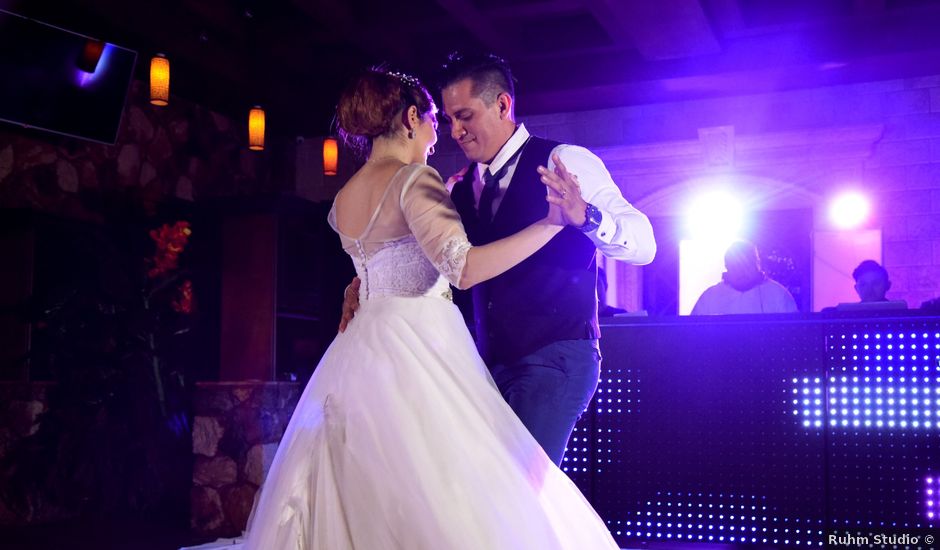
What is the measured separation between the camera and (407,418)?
1.88 meters

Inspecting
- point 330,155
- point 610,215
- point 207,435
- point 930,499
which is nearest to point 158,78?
point 330,155

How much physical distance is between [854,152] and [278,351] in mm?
4894

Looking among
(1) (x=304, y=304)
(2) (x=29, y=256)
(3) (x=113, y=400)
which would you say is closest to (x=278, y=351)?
(1) (x=304, y=304)

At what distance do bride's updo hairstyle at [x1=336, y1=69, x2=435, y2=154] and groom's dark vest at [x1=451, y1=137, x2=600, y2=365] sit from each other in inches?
13.1

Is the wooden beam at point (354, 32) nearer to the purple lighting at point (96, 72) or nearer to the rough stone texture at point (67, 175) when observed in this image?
the purple lighting at point (96, 72)

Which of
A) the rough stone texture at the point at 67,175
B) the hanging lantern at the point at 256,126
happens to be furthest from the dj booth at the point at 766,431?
the rough stone texture at the point at 67,175

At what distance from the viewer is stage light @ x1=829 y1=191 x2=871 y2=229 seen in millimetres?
7141

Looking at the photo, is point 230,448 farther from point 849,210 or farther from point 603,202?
point 849,210

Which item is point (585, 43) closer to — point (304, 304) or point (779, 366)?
point (304, 304)

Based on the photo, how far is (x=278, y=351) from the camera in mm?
6023

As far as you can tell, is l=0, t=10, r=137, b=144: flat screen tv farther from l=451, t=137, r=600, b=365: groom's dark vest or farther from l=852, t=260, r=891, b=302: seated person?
l=852, t=260, r=891, b=302: seated person

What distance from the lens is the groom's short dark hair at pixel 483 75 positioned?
232 centimetres

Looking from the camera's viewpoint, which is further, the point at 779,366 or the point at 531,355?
the point at 779,366

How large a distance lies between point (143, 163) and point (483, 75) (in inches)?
223
